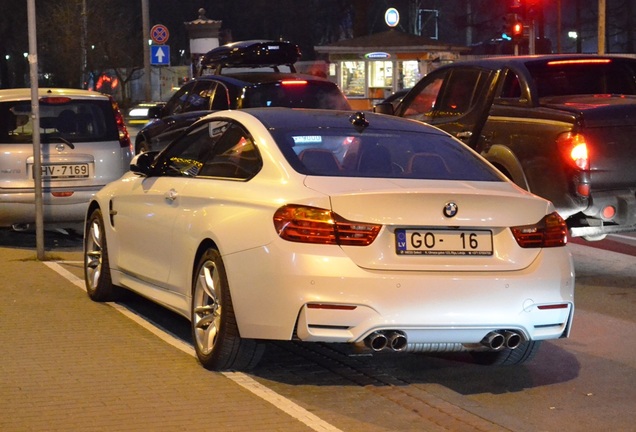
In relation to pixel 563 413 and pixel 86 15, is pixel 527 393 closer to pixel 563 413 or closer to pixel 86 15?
pixel 563 413

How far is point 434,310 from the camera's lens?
658 cm

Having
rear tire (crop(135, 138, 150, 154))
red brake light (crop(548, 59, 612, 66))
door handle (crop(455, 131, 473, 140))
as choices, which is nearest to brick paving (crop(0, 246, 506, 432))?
door handle (crop(455, 131, 473, 140))

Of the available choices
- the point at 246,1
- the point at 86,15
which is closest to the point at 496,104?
the point at 86,15

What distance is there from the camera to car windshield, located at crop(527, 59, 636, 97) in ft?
38.8

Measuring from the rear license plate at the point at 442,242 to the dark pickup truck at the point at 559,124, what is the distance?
3837 millimetres

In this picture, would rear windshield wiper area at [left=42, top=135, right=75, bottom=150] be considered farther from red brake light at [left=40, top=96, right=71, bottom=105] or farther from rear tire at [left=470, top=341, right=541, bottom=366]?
rear tire at [left=470, top=341, right=541, bottom=366]

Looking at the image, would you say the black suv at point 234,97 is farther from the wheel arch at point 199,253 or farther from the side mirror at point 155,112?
the wheel arch at point 199,253

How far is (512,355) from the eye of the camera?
24.7 ft

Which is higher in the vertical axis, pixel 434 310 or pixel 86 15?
pixel 86 15

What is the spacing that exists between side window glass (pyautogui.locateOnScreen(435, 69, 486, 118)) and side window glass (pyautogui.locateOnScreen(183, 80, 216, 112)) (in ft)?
15.2

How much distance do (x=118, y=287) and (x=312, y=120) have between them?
2.49 m

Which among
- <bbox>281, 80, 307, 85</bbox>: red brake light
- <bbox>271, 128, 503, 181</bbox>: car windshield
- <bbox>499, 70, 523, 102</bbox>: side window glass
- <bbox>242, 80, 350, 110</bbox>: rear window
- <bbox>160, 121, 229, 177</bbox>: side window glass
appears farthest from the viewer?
<bbox>281, 80, 307, 85</bbox>: red brake light

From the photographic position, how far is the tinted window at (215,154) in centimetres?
752

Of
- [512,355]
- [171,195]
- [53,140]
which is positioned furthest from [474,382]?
[53,140]
